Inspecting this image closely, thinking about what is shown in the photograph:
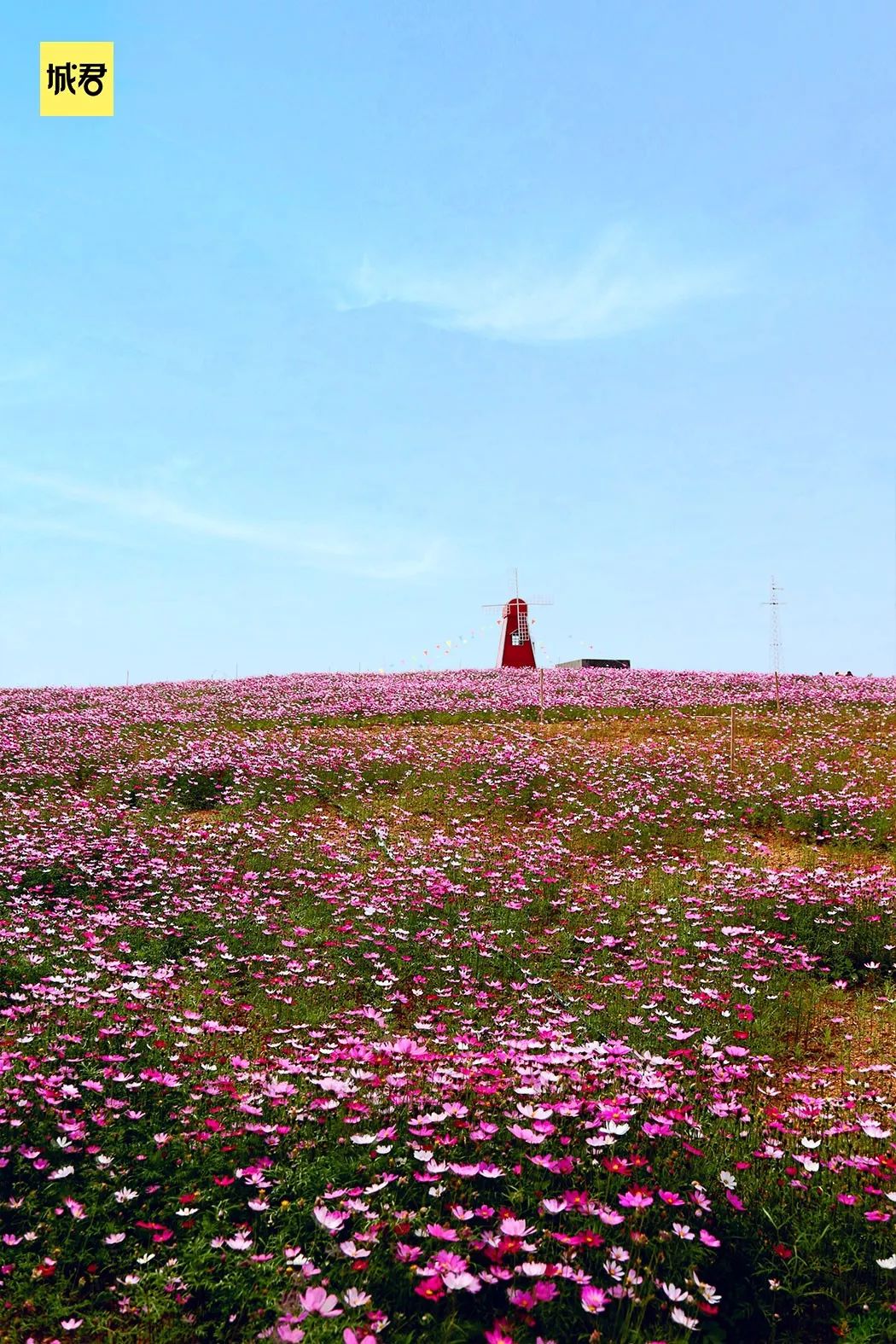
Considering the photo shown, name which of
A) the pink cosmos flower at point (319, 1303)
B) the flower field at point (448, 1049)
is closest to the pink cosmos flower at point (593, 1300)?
the flower field at point (448, 1049)

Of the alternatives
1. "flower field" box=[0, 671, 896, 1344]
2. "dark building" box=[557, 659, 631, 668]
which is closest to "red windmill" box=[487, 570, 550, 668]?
"dark building" box=[557, 659, 631, 668]

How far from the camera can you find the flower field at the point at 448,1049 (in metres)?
3.89

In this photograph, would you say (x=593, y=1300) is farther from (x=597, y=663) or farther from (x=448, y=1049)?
(x=597, y=663)

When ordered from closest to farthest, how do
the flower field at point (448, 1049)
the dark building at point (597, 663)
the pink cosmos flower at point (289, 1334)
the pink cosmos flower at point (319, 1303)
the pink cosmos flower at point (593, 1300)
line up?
the pink cosmos flower at point (289, 1334) → the pink cosmos flower at point (319, 1303) → the pink cosmos flower at point (593, 1300) → the flower field at point (448, 1049) → the dark building at point (597, 663)

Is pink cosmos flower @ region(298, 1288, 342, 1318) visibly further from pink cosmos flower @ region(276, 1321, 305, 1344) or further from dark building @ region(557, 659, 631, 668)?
dark building @ region(557, 659, 631, 668)

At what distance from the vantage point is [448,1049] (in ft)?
22.8

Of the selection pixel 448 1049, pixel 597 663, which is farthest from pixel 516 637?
pixel 448 1049

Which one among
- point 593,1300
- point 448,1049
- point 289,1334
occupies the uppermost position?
point 289,1334

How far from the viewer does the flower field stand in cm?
389

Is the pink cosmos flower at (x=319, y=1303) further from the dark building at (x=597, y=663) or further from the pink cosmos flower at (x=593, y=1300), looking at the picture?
the dark building at (x=597, y=663)

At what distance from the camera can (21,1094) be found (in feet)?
17.0

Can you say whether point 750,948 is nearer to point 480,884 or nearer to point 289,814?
point 480,884

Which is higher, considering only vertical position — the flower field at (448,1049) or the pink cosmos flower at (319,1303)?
the pink cosmos flower at (319,1303)

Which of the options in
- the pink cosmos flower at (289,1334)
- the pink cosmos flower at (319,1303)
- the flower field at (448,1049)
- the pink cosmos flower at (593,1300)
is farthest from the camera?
the flower field at (448,1049)
